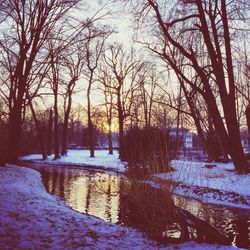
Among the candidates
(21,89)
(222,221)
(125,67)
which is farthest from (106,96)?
(222,221)

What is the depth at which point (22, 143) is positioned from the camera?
180ft

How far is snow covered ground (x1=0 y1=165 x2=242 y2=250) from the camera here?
307 inches

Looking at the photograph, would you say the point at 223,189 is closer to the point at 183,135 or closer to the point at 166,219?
the point at 183,135

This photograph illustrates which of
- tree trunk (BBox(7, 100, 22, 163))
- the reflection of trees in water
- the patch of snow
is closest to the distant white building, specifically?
the patch of snow

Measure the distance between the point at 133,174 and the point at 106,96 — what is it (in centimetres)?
3895

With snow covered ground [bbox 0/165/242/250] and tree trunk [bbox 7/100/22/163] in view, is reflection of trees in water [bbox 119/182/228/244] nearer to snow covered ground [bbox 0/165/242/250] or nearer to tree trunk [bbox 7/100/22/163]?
snow covered ground [bbox 0/165/242/250]

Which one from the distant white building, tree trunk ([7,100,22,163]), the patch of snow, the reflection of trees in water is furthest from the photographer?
tree trunk ([7,100,22,163])

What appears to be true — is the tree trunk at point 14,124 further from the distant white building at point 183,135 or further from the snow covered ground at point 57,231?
the snow covered ground at point 57,231

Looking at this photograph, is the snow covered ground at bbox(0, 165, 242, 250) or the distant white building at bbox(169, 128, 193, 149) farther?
the distant white building at bbox(169, 128, 193, 149)

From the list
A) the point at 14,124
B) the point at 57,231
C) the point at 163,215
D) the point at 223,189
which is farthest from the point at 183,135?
the point at 14,124

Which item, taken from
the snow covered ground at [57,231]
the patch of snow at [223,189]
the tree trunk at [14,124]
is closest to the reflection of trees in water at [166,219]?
the snow covered ground at [57,231]

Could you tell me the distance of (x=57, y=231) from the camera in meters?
8.75

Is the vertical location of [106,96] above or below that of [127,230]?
above

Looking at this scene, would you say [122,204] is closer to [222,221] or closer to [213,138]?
[222,221]
